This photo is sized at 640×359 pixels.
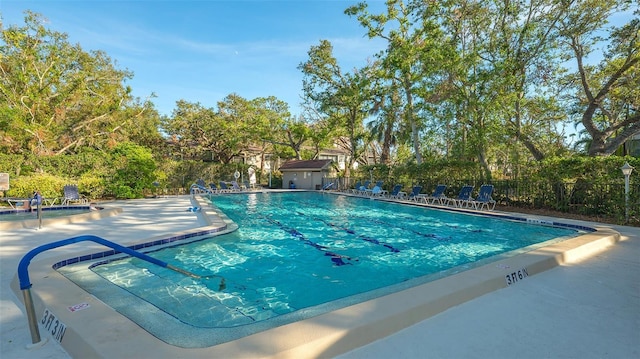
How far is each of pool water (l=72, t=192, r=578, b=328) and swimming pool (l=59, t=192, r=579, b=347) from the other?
1 centimetres

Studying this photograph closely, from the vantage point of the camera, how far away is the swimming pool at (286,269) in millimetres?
3600

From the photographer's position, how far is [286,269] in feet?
18.3

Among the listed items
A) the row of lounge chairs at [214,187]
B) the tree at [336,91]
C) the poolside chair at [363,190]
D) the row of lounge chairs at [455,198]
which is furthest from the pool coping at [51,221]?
the tree at [336,91]

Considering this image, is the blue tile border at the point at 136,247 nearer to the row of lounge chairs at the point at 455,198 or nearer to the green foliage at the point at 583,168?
the row of lounge chairs at the point at 455,198

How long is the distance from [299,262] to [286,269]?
48cm

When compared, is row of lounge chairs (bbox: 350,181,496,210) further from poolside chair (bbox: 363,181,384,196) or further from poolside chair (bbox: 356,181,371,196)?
poolside chair (bbox: 356,181,371,196)

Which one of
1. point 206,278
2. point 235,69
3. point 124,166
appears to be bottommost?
point 206,278

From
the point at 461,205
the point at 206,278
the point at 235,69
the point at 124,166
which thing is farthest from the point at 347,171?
the point at 206,278

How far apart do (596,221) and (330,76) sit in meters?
22.0

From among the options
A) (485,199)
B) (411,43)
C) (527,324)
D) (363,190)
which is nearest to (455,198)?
(485,199)

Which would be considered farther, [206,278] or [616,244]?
[616,244]

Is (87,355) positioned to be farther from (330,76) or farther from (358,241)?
(330,76)

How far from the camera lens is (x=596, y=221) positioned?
959cm

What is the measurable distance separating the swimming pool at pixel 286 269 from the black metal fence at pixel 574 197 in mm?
2284
